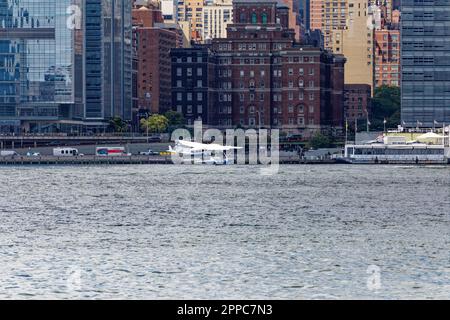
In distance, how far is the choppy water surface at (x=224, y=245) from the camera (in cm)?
7569

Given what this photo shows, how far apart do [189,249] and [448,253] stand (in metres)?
16.6

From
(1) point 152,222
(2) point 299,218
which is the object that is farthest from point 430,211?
(1) point 152,222

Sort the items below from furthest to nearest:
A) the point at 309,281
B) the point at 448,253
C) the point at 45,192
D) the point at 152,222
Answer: the point at 45,192 < the point at 152,222 < the point at 448,253 < the point at 309,281

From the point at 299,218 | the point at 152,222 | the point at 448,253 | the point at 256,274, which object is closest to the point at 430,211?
the point at 299,218

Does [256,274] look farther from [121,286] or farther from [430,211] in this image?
[430,211]

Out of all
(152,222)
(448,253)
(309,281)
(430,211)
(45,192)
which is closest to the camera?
(309,281)

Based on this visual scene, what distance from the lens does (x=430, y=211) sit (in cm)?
12569

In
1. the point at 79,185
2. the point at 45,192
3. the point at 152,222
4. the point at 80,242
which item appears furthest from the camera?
the point at 79,185

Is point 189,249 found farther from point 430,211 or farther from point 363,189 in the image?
point 363,189

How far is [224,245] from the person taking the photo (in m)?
94.5

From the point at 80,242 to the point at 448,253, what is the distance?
24.7m

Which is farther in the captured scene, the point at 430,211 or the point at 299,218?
the point at 430,211

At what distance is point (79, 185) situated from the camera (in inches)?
6954

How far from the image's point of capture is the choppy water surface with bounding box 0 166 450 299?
75688 millimetres
